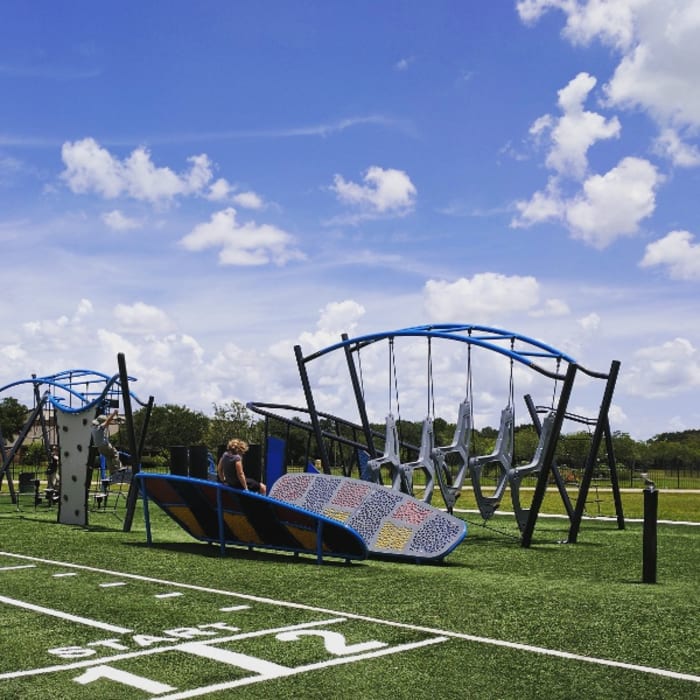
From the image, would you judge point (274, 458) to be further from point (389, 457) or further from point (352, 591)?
point (352, 591)

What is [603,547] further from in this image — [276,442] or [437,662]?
[276,442]

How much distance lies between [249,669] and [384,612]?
6.75 ft

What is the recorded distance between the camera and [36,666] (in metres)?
5.62

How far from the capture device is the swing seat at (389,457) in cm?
1617

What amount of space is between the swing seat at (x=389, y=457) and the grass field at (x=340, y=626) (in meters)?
4.57

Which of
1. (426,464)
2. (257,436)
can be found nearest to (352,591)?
(426,464)

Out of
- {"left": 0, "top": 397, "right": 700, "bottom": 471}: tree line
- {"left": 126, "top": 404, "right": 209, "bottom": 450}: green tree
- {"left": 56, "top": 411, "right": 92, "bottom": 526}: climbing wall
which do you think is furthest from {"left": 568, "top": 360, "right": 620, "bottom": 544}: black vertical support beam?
{"left": 126, "top": 404, "right": 209, "bottom": 450}: green tree

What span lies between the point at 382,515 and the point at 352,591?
3.36m

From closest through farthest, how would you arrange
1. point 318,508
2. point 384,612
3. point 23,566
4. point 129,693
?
point 129,693 → point 384,612 → point 23,566 → point 318,508

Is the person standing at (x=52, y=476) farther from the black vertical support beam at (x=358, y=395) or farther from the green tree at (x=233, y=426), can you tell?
the green tree at (x=233, y=426)

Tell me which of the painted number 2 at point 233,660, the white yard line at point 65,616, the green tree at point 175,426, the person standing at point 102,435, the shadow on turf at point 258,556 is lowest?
the painted number 2 at point 233,660

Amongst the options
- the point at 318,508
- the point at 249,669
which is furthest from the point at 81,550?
the point at 249,669

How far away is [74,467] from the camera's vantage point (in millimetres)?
16062

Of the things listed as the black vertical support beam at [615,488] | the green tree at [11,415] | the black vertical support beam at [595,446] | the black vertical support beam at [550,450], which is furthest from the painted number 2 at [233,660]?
the green tree at [11,415]
